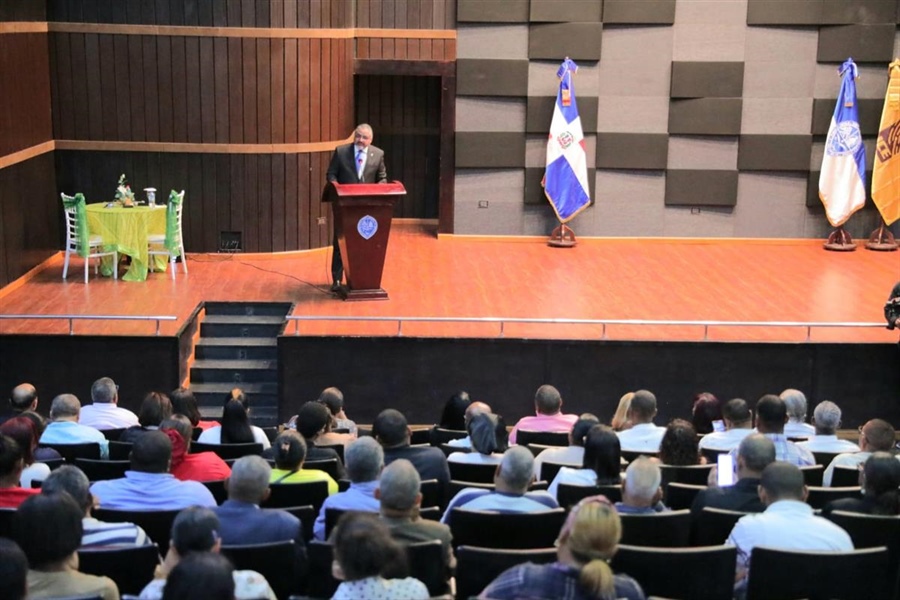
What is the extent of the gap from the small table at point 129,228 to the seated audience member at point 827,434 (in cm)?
656

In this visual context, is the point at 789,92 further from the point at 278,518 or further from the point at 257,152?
the point at 278,518

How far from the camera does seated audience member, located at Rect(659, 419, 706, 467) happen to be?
17.9ft

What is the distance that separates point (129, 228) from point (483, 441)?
609cm

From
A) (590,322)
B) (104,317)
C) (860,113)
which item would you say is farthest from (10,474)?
(860,113)

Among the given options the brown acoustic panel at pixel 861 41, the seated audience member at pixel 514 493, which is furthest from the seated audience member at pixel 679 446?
the brown acoustic panel at pixel 861 41

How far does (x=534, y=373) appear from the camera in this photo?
359 inches

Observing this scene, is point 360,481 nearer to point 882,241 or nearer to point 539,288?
point 539,288

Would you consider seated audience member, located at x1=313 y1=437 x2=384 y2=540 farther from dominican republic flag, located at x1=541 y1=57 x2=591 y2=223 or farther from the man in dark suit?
dominican republic flag, located at x1=541 y1=57 x2=591 y2=223

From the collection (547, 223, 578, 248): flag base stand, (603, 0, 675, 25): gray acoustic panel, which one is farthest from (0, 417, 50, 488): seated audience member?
(603, 0, 675, 25): gray acoustic panel

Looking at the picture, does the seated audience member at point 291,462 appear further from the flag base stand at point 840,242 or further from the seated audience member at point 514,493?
the flag base stand at point 840,242

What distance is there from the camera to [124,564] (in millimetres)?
4023

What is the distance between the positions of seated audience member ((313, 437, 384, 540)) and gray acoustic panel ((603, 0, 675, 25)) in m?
9.08

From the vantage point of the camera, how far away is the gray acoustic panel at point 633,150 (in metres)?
13.1

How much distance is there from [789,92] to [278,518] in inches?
398
